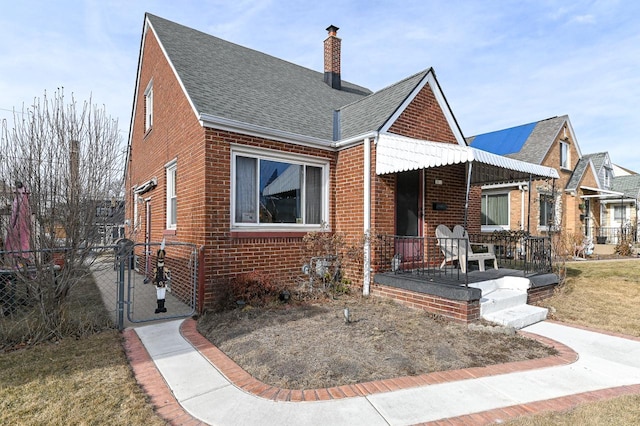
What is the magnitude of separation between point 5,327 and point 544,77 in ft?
51.3

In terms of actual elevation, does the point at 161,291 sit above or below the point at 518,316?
above

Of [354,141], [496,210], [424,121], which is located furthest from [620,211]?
[354,141]

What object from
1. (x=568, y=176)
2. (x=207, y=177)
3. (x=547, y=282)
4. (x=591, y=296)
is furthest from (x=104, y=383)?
(x=568, y=176)

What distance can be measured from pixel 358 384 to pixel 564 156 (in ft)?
70.1

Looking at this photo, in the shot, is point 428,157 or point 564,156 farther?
point 564,156

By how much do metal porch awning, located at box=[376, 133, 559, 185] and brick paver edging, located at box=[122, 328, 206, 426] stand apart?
Answer: 539 centimetres

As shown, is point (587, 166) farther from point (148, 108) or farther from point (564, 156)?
point (148, 108)

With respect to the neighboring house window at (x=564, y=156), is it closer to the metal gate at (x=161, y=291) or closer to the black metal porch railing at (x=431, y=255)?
the black metal porch railing at (x=431, y=255)

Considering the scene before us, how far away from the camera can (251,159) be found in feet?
23.6

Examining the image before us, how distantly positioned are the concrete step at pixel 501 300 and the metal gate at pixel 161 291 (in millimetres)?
5331

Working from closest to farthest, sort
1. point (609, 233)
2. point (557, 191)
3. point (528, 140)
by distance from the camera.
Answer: point (557, 191) → point (528, 140) → point (609, 233)

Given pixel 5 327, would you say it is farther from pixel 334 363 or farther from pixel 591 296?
pixel 591 296

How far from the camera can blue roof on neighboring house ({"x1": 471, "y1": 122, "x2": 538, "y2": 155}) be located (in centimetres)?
1917

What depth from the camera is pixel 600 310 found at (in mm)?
6562
